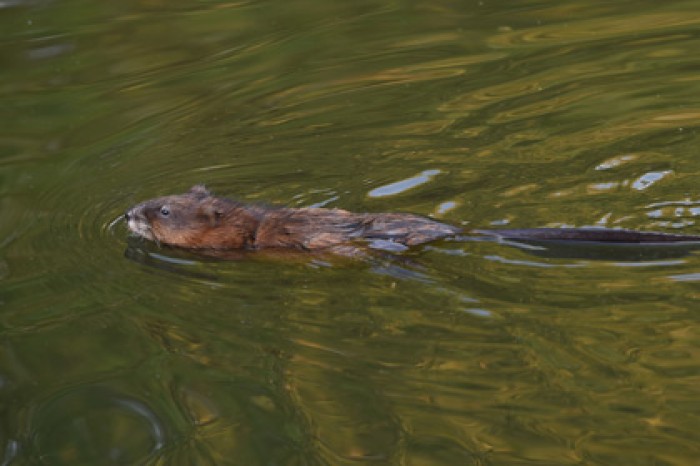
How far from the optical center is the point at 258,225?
5.91 metres

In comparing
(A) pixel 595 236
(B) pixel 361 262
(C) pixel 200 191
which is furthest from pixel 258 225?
(A) pixel 595 236

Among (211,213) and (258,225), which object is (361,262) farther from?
(211,213)

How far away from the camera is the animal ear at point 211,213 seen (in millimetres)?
6023

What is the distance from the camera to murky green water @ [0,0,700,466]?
4359mm

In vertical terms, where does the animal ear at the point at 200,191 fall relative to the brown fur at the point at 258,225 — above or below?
above

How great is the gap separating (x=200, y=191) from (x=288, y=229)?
0.66 metres

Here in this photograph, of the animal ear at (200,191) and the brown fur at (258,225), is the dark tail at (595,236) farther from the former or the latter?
the animal ear at (200,191)

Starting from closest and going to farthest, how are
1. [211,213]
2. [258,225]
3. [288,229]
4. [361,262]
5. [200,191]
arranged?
[361,262] < [288,229] < [258,225] < [211,213] < [200,191]

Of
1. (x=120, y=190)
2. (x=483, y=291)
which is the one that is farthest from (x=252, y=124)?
(x=483, y=291)

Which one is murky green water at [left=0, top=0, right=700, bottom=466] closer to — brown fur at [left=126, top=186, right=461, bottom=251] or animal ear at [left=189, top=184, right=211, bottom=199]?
brown fur at [left=126, top=186, right=461, bottom=251]

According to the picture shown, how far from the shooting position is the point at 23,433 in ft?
15.1

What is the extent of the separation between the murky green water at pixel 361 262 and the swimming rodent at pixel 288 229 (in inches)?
3.9

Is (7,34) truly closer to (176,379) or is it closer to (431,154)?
(431,154)

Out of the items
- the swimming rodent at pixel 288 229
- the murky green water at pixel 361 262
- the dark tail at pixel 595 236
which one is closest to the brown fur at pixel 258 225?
the swimming rodent at pixel 288 229
